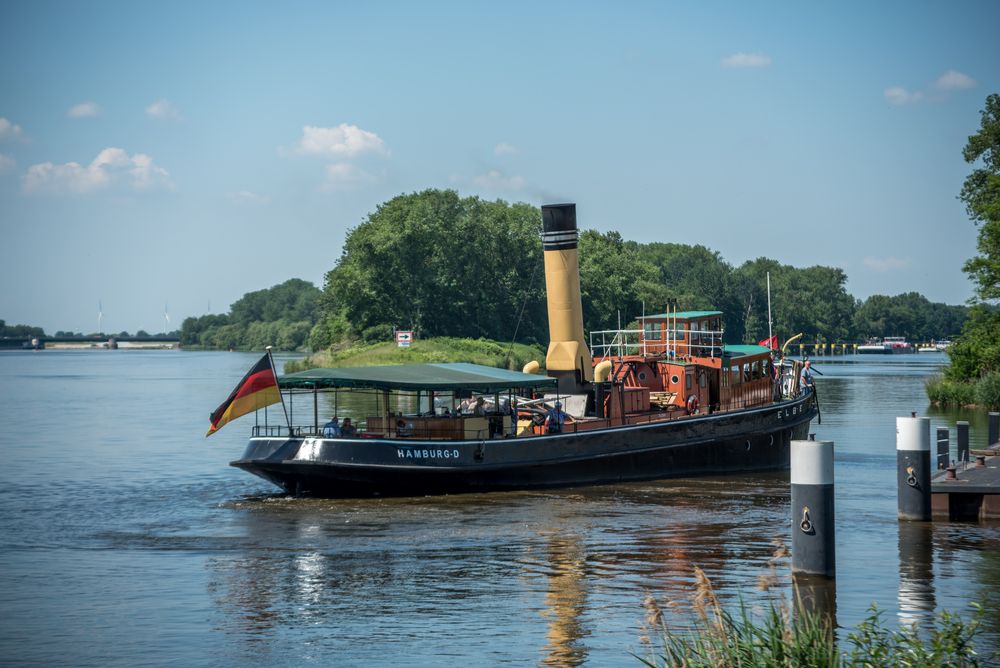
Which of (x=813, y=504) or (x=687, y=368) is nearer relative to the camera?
(x=813, y=504)

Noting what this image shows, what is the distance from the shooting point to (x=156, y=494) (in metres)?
30.3

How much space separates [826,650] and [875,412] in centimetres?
4577

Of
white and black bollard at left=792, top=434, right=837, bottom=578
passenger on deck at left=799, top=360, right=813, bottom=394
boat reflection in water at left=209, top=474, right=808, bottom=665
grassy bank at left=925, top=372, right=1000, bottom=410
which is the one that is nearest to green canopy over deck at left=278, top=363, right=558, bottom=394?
boat reflection in water at left=209, top=474, right=808, bottom=665

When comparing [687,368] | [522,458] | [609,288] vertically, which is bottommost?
[522,458]

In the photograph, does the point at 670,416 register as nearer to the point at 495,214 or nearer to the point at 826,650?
the point at 826,650

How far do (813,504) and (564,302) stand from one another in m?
17.2

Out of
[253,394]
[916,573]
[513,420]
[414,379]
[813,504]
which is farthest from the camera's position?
[513,420]

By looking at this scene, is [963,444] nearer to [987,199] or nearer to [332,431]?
[332,431]

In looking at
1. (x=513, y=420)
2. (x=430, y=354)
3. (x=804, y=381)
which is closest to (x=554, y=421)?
(x=513, y=420)

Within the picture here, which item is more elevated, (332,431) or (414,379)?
(414,379)

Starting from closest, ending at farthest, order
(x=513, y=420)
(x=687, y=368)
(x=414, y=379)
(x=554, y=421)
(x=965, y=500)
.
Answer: (x=965, y=500)
(x=414, y=379)
(x=513, y=420)
(x=554, y=421)
(x=687, y=368)

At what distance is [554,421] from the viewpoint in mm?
30703

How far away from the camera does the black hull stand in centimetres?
2745

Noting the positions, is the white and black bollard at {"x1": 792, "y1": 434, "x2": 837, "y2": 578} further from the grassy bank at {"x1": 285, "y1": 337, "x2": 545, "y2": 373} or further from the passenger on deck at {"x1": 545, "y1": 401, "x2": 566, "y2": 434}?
the grassy bank at {"x1": 285, "y1": 337, "x2": 545, "y2": 373}
